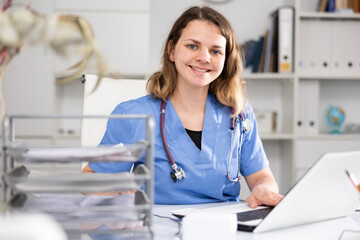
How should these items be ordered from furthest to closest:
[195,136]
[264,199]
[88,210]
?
[195,136] → [264,199] → [88,210]

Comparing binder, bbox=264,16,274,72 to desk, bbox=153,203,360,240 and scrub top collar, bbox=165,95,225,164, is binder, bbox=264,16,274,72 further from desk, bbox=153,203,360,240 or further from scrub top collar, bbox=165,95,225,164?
desk, bbox=153,203,360,240

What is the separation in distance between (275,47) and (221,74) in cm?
158

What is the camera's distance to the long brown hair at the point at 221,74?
157 centimetres

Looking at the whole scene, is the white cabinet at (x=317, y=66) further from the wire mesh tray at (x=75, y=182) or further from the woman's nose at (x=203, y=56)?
the wire mesh tray at (x=75, y=182)

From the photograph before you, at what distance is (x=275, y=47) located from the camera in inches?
124

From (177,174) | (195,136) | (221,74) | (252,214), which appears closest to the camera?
(252,214)

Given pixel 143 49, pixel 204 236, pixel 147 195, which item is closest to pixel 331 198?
pixel 204 236

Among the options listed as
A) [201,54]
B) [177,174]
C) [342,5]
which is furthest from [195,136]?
[342,5]

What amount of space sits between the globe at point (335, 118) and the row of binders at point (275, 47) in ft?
1.46

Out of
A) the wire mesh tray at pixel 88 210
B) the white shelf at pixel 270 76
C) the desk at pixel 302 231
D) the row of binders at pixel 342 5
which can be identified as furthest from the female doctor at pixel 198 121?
the row of binders at pixel 342 5

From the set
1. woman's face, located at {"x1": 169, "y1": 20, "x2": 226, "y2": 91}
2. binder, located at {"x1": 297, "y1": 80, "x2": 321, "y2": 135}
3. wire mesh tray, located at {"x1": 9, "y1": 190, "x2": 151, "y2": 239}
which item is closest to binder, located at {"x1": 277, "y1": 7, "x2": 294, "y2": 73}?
binder, located at {"x1": 297, "y1": 80, "x2": 321, "y2": 135}

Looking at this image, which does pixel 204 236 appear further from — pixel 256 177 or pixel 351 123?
pixel 351 123

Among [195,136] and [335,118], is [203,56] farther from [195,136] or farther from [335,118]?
[335,118]

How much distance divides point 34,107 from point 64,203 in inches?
94.5
